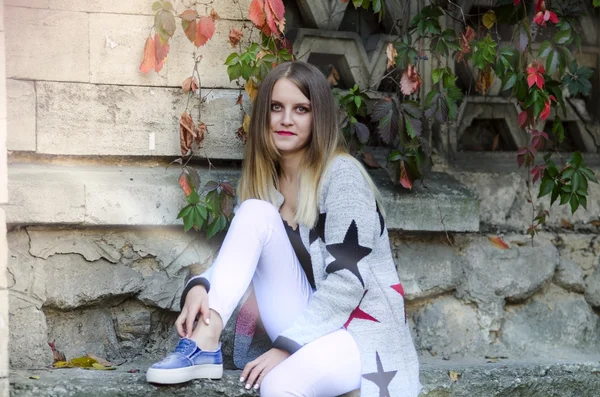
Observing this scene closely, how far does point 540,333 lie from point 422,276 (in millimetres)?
648

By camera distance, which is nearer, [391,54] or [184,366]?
[184,366]

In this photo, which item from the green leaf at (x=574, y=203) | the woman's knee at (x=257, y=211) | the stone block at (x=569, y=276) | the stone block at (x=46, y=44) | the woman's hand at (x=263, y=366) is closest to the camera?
the woman's hand at (x=263, y=366)

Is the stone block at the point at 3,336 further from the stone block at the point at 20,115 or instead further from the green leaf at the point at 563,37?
the green leaf at the point at 563,37

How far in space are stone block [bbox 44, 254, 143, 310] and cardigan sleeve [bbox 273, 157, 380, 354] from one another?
0.82m

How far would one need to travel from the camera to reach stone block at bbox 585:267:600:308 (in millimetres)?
4477

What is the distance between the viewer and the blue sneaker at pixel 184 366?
10.4ft

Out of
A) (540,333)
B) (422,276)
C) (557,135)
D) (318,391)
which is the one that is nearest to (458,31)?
(557,135)

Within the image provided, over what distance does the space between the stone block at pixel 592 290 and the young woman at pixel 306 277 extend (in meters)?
1.44

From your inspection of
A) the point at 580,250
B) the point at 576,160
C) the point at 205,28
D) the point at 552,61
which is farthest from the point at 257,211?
the point at 580,250

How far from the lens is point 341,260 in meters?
3.23

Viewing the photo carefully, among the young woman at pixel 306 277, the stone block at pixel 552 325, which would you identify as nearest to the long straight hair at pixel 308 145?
the young woman at pixel 306 277

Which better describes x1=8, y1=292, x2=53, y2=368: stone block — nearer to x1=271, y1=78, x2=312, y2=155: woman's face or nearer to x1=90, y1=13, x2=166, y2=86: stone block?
x1=90, y1=13, x2=166, y2=86: stone block

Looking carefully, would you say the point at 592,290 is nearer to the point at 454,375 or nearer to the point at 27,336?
the point at 454,375

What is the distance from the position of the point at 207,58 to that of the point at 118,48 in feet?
1.17
